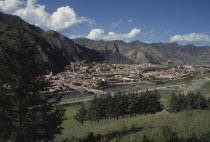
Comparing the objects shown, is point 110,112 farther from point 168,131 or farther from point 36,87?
point 168,131

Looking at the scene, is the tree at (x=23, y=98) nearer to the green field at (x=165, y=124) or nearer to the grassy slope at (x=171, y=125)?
the green field at (x=165, y=124)

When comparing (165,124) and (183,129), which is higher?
(183,129)

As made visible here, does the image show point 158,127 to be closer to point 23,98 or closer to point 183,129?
point 183,129

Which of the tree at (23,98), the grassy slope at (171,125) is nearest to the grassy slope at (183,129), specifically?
the grassy slope at (171,125)

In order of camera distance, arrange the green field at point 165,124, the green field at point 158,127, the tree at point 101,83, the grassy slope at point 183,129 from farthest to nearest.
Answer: the tree at point 101,83
the green field at point 165,124
the green field at point 158,127
the grassy slope at point 183,129

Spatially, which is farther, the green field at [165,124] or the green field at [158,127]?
the green field at [165,124]

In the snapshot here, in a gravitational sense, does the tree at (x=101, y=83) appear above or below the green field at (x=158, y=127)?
below

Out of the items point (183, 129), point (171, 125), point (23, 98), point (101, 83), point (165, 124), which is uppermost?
point (23, 98)

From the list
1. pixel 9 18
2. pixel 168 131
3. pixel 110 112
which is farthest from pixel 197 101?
pixel 9 18

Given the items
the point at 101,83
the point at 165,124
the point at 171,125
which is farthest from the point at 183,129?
the point at 101,83
